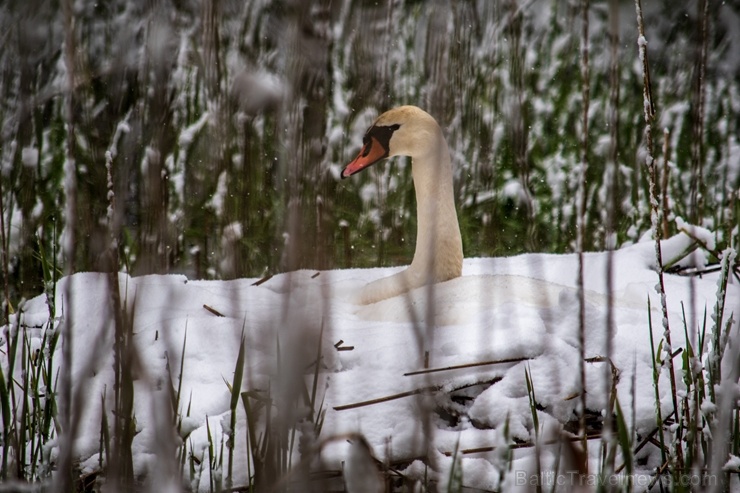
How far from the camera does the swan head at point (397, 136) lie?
2.95m

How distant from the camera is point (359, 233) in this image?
13.5ft

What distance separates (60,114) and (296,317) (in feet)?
13.9

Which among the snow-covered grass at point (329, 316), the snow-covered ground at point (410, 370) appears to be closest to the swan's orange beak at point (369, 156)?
the snow-covered grass at point (329, 316)

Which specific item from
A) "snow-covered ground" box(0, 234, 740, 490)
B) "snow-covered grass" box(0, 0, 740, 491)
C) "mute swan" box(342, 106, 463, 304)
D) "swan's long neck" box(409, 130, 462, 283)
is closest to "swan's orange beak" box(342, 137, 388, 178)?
"mute swan" box(342, 106, 463, 304)

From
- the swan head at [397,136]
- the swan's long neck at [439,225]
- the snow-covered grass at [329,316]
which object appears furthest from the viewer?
the swan head at [397,136]

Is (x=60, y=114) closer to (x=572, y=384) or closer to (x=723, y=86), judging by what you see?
(x=572, y=384)

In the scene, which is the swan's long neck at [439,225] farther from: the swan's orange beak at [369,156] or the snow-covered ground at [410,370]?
the snow-covered ground at [410,370]

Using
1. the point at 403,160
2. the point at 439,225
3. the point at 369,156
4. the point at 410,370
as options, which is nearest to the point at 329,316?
the point at 410,370

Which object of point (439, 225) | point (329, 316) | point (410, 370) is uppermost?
point (439, 225)

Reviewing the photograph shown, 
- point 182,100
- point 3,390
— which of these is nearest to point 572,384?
point 3,390

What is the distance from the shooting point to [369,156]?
2.99 m

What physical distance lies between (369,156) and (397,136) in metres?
0.14

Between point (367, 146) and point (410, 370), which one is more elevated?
point (367, 146)

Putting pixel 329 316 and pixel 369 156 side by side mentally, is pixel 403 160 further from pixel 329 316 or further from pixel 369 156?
pixel 329 316
